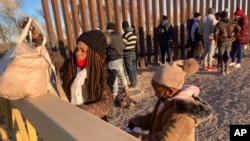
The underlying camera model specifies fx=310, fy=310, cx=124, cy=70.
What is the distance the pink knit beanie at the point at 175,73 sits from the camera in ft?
6.20

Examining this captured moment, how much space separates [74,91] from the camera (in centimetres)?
235

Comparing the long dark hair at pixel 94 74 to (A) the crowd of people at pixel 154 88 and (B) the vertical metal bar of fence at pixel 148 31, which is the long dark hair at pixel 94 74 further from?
(B) the vertical metal bar of fence at pixel 148 31

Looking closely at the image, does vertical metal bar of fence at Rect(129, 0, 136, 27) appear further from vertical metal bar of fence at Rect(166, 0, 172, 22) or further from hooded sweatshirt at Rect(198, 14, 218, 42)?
hooded sweatshirt at Rect(198, 14, 218, 42)

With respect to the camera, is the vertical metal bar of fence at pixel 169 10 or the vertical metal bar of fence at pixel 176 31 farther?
the vertical metal bar of fence at pixel 176 31

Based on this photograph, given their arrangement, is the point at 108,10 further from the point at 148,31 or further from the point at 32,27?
the point at 32,27

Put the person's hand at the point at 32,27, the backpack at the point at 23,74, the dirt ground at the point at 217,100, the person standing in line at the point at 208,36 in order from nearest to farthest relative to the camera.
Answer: the backpack at the point at 23,74, the person's hand at the point at 32,27, the dirt ground at the point at 217,100, the person standing in line at the point at 208,36

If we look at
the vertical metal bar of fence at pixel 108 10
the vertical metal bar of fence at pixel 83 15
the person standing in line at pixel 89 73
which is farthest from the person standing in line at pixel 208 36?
the person standing in line at pixel 89 73

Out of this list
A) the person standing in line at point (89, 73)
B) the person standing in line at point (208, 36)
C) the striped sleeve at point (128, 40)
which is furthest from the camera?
the person standing in line at point (208, 36)

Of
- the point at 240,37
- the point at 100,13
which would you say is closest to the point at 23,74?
the point at 100,13

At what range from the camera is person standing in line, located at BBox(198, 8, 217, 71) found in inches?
277

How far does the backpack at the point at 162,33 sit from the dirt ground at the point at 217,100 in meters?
0.77

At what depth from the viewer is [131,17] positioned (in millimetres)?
7340

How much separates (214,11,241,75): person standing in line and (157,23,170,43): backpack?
1.26 m

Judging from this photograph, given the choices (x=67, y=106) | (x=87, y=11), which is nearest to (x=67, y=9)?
(x=87, y=11)
